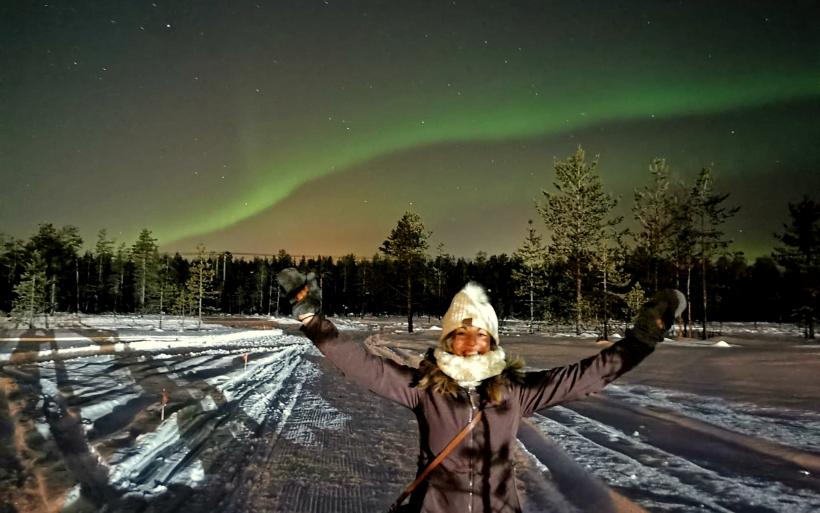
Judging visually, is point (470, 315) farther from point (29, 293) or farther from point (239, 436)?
point (29, 293)

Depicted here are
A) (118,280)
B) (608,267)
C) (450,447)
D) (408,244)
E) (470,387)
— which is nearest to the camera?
(450,447)

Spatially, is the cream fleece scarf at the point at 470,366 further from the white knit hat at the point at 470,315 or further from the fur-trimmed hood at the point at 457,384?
the white knit hat at the point at 470,315

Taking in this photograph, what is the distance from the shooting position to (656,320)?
2408mm

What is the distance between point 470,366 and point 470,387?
9 cm

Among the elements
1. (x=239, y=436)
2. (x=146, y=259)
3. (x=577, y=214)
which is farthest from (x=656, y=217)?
(x=146, y=259)

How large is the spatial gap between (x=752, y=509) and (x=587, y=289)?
33.4 meters

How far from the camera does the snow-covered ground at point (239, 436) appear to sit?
562 centimetres

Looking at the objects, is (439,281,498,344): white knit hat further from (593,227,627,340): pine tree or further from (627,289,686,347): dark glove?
(593,227,627,340): pine tree

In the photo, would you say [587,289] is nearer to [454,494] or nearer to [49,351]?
[49,351]

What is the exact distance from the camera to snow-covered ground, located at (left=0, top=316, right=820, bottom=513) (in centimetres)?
562

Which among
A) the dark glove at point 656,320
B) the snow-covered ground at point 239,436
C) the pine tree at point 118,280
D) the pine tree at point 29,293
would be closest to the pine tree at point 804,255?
the snow-covered ground at point 239,436

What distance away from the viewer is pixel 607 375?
2438 millimetres

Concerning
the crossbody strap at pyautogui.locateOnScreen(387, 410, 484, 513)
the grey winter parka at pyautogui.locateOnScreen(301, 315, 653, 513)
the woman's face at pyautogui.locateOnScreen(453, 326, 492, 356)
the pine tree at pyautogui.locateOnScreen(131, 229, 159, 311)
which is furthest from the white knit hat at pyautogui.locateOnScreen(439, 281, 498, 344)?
the pine tree at pyautogui.locateOnScreen(131, 229, 159, 311)

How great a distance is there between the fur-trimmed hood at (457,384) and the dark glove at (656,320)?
0.56 m
